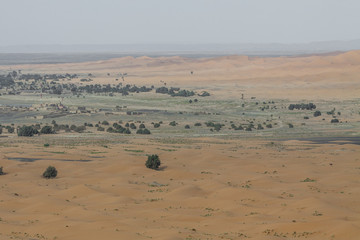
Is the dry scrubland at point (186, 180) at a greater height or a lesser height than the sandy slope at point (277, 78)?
greater

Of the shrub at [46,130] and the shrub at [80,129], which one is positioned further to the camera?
the shrub at [80,129]

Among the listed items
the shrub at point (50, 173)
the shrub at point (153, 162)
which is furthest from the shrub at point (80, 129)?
the shrub at point (50, 173)

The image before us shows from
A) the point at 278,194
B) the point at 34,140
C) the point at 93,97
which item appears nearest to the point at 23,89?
the point at 93,97

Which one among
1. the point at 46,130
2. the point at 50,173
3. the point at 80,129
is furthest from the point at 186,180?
the point at 80,129

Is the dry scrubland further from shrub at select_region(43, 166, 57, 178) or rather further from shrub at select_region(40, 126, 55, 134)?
shrub at select_region(40, 126, 55, 134)

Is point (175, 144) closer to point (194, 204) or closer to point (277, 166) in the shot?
point (277, 166)

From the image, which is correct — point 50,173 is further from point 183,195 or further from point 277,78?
point 277,78

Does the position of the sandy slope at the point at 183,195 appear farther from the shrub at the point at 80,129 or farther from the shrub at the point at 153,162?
the shrub at the point at 80,129

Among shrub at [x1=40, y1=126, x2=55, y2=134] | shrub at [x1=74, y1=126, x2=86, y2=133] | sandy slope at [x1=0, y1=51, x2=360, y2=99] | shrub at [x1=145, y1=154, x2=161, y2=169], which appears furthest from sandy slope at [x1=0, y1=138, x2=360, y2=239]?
sandy slope at [x1=0, y1=51, x2=360, y2=99]
